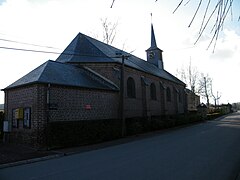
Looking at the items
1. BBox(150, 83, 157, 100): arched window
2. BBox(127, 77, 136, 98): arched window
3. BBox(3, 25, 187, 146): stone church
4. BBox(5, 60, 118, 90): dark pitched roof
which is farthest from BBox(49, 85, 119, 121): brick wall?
BBox(150, 83, 157, 100): arched window

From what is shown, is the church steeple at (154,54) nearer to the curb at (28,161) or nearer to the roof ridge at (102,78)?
the roof ridge at (102,78)

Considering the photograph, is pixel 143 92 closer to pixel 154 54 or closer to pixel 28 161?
pixel 154 54

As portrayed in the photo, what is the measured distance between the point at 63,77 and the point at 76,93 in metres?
1.68

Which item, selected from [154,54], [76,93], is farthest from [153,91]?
[76,93]

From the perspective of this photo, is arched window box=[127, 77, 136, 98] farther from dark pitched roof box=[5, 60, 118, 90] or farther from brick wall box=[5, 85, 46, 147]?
brick wall box=[5, 85, 46, 147]

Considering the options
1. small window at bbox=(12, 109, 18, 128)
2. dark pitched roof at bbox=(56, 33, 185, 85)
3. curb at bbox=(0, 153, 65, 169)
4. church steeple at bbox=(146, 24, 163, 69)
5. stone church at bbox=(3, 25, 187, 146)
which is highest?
church steeple at bbox=(146, 24, 163, 69)

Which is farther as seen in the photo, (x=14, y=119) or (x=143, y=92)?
(x=143, y=92)

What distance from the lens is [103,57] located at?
26.0 meters

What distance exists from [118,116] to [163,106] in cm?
1355

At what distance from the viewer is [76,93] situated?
19062 mm

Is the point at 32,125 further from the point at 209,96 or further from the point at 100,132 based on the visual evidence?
the point at 209,96

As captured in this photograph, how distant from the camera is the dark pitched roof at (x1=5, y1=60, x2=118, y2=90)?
709 inches

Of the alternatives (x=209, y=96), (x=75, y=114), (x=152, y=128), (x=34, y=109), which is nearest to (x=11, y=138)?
(x=34, y=109)

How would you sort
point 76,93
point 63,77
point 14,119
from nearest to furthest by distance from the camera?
1. point 14,119
2. point 76,93
3. point 63,77
